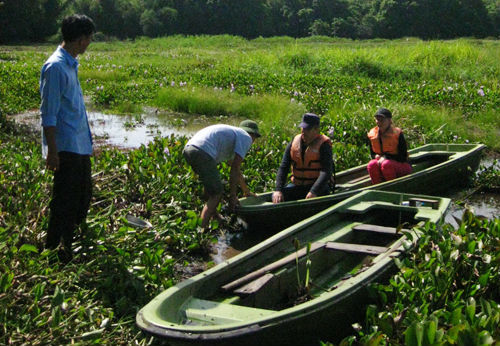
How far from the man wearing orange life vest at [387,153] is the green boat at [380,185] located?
0.16 m

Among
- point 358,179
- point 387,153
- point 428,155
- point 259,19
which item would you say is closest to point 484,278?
point 387,153

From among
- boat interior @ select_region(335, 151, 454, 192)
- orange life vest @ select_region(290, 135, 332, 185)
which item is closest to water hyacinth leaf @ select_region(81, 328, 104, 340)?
orange life vest @ select_region(290, 135, 332, 185)

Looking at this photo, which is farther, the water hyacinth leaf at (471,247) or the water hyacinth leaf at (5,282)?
the water hyacinth leaf at (471,247)

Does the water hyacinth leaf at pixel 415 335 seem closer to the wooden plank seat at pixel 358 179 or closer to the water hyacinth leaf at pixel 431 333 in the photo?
the water hyacinth leaf at pixel 431 333

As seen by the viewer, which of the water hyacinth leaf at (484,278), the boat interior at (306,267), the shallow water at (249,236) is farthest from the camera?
the shallow water at (249,236)

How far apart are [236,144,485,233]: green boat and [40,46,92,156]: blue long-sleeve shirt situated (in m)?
2.30

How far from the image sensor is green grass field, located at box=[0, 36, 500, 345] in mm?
3502

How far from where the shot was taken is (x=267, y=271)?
4305 millimetres

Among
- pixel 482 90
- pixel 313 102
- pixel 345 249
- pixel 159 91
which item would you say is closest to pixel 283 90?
pixel 313 102

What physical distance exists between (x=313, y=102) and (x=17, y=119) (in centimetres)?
632

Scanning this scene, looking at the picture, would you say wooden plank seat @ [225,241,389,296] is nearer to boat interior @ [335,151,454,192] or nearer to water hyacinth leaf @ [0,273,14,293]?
water hyacinth leaf @ [0,273,14,293]

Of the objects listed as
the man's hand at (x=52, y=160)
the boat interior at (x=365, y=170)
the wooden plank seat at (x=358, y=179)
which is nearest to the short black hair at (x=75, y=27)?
the man's hand at (x=52, y=160)

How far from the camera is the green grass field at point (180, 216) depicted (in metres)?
3.50

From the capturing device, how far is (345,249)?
480 cm
